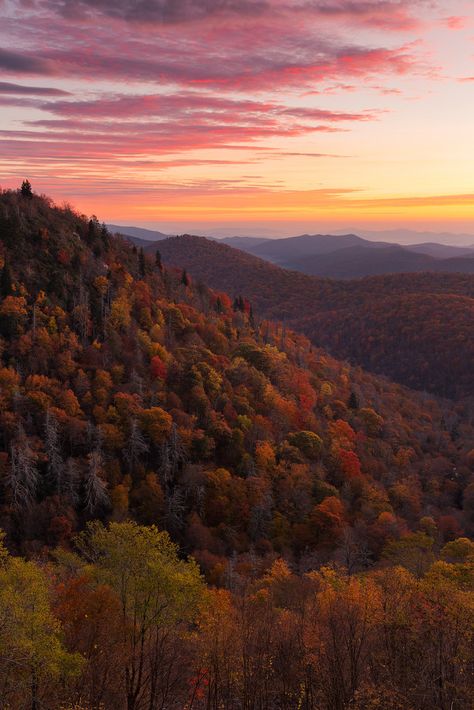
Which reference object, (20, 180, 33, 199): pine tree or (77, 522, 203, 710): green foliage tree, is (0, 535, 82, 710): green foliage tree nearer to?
(77, 522, 203, 710): green foliage tree

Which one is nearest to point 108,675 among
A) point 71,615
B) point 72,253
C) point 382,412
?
point 71,615

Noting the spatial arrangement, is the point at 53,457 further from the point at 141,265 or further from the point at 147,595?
the point at 141,265

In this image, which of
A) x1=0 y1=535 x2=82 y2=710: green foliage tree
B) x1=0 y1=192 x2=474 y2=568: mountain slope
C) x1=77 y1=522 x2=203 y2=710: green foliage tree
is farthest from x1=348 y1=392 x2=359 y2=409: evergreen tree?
x1=0 y1=535 x2=82 y2=710: green foliage tree

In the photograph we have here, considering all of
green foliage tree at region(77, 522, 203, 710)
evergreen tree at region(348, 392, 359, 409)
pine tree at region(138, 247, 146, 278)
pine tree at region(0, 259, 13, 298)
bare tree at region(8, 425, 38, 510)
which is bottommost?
evergreen tree at region(348, 392, 359, 409)

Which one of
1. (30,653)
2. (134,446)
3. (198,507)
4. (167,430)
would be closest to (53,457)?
(134,446)

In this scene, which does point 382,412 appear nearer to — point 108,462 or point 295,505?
point 295,505

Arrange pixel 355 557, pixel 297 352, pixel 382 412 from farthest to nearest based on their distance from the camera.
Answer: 1. pixel 297 352
2. pixel 382 412
3. pixel 355 557
